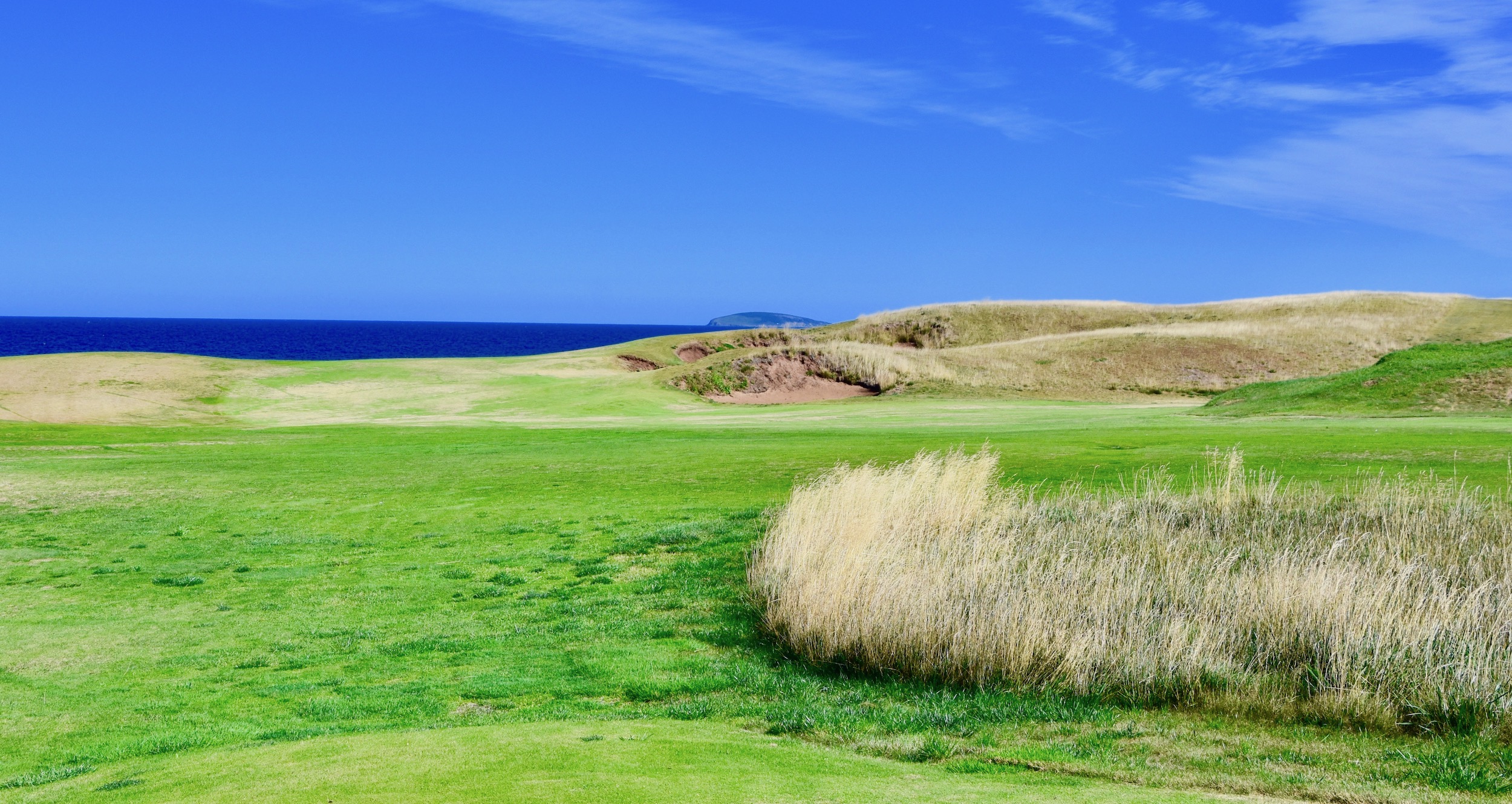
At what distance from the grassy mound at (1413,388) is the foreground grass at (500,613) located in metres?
4.76

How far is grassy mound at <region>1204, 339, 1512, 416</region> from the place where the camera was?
101 ft

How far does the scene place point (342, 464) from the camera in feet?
86.5

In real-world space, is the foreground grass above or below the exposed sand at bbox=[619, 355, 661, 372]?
below

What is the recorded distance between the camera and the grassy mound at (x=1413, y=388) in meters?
30.8

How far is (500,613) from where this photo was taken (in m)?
12.9

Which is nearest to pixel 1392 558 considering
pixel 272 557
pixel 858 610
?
pixel 858 610

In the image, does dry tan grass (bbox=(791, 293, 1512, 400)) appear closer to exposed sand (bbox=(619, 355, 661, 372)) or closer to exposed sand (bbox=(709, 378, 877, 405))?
exposed sand (bbox=(709, 378, 877, 405))

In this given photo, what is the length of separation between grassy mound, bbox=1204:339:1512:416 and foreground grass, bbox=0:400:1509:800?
476 centimetres

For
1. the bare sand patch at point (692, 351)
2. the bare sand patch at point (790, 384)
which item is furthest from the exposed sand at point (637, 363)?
the bare sand patch at point (790, 384)

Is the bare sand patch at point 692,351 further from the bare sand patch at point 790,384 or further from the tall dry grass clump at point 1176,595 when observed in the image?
the tall dry grass clump at point 1176,595

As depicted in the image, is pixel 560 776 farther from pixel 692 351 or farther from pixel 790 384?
pixel 692 351

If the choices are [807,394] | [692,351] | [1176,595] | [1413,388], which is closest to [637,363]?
[692,351]

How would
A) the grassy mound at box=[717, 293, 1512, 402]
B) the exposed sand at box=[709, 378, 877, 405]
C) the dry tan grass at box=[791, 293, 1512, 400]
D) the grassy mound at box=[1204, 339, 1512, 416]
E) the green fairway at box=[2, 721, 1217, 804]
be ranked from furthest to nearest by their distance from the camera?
the dry tan grass at box=[791, 293, 1512, 400]
the grassy mound at box=[717, 293, 1512, 402]
the exposed sand at box=[709, 378, 877, 405]
the grassy mound at box=[1204, 339, 1512, 416]
the green fairway at box=[2, 721, 1217, 804]

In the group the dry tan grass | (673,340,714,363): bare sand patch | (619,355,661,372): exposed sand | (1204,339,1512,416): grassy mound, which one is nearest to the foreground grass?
(1204,339,1512,416): grassy mound
